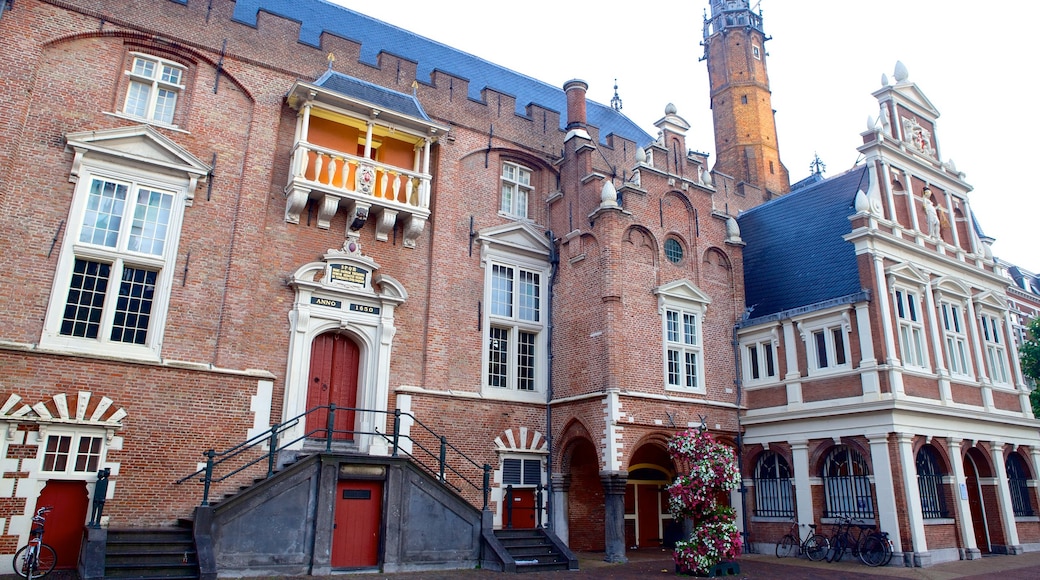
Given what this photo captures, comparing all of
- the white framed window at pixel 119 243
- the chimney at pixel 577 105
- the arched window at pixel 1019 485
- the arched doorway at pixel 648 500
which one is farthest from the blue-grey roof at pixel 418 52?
the arched window at pixel 1019 485

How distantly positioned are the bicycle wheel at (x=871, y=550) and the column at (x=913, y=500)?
682 millimetres

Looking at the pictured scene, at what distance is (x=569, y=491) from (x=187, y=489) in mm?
9470

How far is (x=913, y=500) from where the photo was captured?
1652cm

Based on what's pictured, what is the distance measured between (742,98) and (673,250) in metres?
16.3

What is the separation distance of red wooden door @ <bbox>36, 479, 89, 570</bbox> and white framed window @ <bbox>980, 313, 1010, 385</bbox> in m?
24.2

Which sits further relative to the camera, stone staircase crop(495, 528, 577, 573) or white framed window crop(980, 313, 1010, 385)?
white framed window crop(980, 313, 1010, 385)

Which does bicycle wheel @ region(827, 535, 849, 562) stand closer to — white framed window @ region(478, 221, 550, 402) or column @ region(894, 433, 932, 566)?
column @ region(894, 433, 932, 566)

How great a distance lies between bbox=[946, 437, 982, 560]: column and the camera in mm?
17812

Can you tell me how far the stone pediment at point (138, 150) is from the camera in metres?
14.6

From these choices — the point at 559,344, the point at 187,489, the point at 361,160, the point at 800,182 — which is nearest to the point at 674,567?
the point at 559,344

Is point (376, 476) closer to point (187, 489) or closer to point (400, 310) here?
point (187, 489)

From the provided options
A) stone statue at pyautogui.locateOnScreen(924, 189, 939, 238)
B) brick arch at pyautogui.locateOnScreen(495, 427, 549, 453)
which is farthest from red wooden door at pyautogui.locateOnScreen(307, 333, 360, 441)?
stone statue at pyautogui.locateOnScreen(924, 189, 939, 238)

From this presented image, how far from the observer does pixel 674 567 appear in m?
16.2

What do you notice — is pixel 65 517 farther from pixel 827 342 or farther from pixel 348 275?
pixel 827 342
